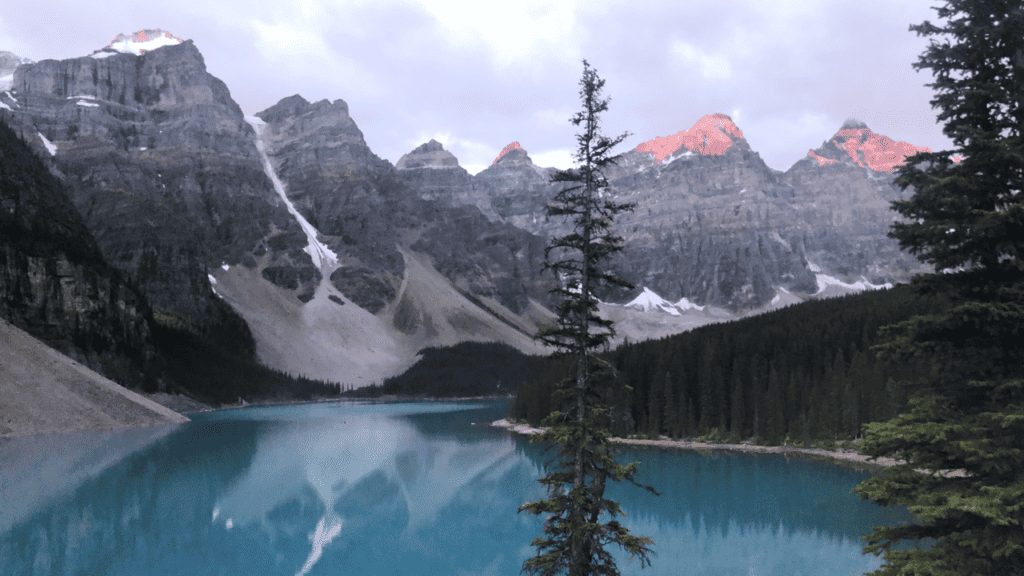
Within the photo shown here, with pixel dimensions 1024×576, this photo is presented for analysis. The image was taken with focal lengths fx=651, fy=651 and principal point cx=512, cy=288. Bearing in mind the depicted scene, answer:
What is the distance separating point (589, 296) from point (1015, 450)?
8980 mm

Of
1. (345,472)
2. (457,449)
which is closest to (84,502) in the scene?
(345,472)

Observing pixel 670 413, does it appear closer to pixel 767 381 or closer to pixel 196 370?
pixel 767 381

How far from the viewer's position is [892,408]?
71.8m

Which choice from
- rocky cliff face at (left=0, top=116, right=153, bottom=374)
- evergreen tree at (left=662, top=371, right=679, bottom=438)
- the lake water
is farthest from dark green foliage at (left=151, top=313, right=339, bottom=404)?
evergreen tree at (left=662, top=371, right=679, bottom=438)

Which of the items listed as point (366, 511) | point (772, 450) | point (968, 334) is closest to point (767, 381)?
point (772, 450)

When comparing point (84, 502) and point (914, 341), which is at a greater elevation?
point (914, 341)

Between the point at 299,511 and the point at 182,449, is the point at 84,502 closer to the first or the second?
the point at 299,511

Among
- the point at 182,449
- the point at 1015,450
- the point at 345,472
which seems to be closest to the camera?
the point at 1015,450

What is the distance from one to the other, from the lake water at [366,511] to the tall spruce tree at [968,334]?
72.4 feet

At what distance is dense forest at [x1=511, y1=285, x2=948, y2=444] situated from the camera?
3034 inches

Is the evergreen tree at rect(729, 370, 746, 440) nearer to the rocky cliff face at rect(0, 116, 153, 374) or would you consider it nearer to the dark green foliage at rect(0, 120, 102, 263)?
the rocky cliff face at rect(0, 116, 153, 374)

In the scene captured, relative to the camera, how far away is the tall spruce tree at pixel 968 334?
10.6 metres

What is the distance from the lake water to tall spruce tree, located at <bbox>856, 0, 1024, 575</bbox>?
22066mm

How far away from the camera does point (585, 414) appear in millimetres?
16375
